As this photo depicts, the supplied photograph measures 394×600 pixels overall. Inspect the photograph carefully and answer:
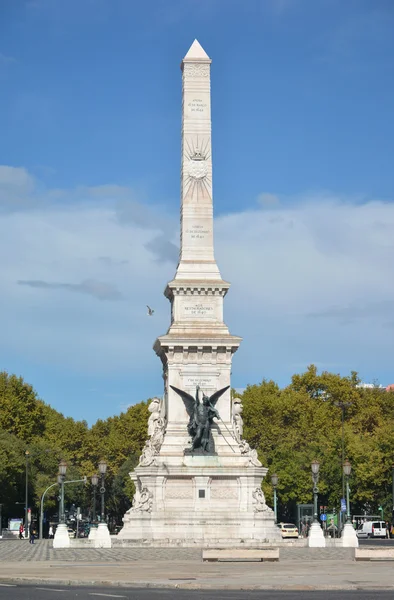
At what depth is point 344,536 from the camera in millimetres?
59688

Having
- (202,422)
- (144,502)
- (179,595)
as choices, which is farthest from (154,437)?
(179,595)

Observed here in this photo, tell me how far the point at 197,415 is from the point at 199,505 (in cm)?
488

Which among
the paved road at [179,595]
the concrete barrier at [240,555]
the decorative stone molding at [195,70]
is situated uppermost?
the decorative stone molding at [195,70]

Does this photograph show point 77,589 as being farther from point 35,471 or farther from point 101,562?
point 35,471

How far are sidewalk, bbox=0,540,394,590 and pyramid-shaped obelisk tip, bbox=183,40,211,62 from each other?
37.3 meters

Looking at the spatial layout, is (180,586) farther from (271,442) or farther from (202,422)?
(271,442)

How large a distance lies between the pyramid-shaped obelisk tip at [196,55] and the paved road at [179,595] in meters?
49.2

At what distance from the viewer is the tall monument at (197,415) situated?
63.2 meters

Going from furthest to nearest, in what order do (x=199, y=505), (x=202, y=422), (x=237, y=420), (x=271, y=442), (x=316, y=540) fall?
(x=271, y=442)
(x=237, y=420)
(x=202, y=422)
(x=199, y=505)
(x=316, y=540)

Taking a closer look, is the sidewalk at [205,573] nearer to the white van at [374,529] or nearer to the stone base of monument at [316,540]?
the stone base of monument at [316,540]

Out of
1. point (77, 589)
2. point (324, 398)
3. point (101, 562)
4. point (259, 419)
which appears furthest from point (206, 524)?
point (324, 398)

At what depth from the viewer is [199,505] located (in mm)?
63781

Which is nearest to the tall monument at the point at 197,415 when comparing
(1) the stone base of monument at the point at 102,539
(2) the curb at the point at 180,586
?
(1) the stone base of monument at the point at 102,539

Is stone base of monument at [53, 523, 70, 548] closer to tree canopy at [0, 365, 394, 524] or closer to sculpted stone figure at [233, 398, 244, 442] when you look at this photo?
sculpted stone figure at [233, 398, 244, 442]
